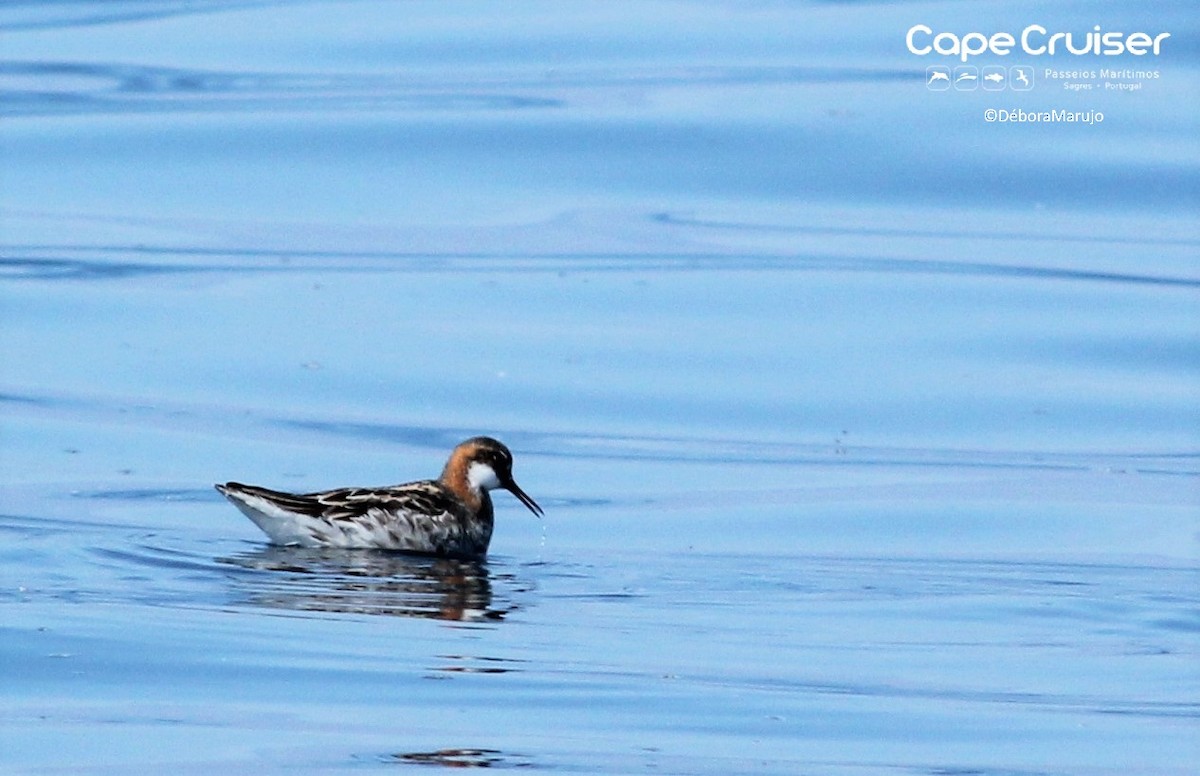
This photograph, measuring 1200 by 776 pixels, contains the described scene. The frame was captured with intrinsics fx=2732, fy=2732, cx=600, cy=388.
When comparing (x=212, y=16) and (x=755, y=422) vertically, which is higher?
(x=212, y=16)

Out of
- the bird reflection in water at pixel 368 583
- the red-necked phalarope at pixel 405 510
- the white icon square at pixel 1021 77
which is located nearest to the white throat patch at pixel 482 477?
the red-necked phalarope at pixel 405 510

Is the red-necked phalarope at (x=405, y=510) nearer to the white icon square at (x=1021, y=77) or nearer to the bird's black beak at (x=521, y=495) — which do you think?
the bird's black beak at (x=521, y=495)

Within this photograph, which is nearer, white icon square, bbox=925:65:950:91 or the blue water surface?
the blue water surface

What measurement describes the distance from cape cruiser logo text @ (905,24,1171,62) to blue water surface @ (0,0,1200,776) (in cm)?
21

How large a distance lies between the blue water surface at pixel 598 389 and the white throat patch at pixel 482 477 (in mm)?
299

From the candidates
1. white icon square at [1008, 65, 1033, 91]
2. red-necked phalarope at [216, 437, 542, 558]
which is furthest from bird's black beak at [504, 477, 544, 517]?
white icon square at [1008, 65, 1033, 91]

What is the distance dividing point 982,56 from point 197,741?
14.9 m

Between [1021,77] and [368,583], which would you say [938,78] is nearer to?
[1021,77]

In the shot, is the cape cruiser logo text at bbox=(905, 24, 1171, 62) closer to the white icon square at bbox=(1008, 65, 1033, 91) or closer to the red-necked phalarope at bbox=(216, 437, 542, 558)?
the white icon square at bbox=(1008, 65, 1033, 91)

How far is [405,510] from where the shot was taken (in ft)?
40.0

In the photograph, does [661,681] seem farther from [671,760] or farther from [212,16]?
[212,16]

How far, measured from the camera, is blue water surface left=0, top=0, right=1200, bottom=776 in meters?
8.56

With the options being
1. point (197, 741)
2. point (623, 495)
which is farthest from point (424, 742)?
point (623, 495)

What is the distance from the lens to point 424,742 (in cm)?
789
